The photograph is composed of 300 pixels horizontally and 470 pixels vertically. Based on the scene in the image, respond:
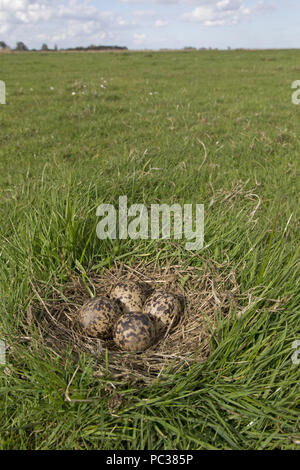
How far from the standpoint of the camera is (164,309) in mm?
2582

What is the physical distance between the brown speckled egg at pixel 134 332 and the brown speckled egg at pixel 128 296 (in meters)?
0.23

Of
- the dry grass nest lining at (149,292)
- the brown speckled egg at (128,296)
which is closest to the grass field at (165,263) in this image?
the dry grass nest lining at (149,292)

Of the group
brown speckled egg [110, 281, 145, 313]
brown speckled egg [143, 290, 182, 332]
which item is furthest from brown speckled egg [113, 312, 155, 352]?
brown speckled egg [110, 281, 145, 313]

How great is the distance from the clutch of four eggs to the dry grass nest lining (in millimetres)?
65

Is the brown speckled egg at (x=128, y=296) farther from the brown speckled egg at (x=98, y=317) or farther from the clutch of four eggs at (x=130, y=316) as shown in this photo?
the brown speckled egg at (x=98, y=317)

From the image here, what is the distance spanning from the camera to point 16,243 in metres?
2.90

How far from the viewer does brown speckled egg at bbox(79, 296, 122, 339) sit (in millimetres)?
2520

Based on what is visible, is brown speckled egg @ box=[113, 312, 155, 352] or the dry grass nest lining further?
brown speckled egg @ box=[113, 312, 155, 352]

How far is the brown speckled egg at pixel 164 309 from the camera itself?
2584 millimetres

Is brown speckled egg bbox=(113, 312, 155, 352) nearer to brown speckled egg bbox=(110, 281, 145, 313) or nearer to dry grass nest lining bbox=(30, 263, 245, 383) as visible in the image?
dry grass nest lining bbox=(30, 263, 245, 383)

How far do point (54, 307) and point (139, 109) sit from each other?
267 inches

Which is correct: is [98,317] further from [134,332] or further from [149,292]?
[149,292]

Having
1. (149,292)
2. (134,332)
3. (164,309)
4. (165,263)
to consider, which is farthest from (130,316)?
(165,263)

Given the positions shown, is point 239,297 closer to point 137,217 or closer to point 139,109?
point 137,217
